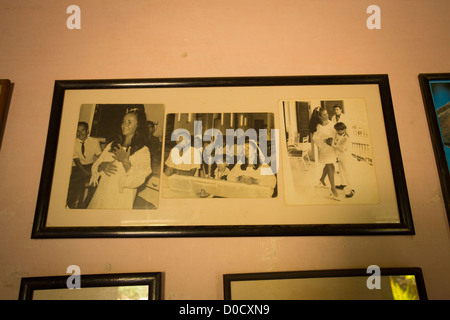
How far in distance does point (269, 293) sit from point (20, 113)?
1.11 m

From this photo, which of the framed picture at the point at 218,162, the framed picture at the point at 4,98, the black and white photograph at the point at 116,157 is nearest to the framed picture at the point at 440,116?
the framed picture at the point at 218,162

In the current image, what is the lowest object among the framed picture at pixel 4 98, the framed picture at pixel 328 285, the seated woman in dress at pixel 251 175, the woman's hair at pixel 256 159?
the framed picture at pixel 328 285

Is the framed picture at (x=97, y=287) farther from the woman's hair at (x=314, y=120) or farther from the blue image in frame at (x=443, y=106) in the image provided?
the blue image in frame at (x=443, y=106)

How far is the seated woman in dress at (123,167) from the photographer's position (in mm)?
889

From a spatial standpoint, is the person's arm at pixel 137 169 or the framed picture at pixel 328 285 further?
the person's arm at pixel 137 169

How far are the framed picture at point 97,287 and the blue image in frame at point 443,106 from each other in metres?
1.11

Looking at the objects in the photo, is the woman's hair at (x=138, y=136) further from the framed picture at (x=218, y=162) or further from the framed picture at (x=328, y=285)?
the framed picture at (x=328, y=285)

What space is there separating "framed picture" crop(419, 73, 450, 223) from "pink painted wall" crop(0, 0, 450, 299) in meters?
0.02

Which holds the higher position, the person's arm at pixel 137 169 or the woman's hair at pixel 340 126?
the woman's hair at pixel 340 126

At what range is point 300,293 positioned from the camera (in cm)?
81

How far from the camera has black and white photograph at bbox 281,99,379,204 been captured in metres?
0.89

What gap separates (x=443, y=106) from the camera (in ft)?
3.17

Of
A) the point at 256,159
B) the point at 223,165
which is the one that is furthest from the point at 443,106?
the point at 223,165

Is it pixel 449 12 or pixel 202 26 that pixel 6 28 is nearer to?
pixel 202 26
